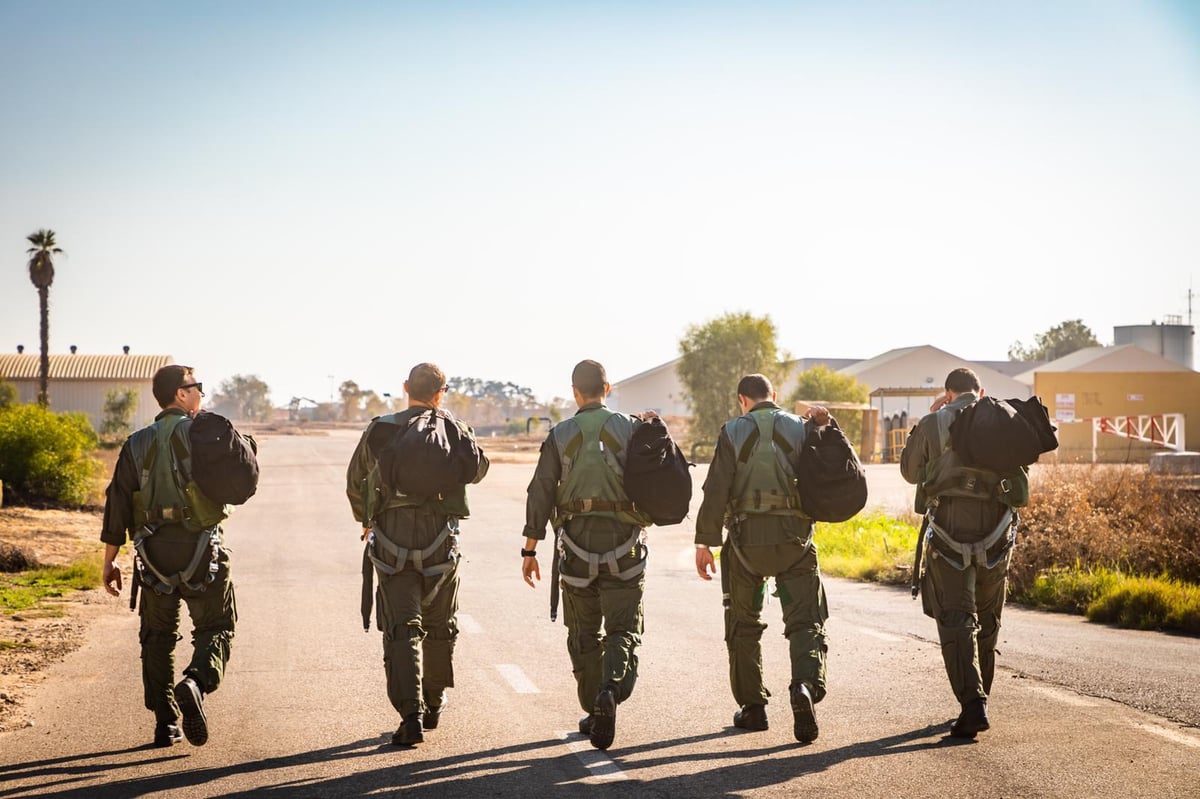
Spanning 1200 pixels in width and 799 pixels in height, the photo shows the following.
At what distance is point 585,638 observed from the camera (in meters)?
6.76

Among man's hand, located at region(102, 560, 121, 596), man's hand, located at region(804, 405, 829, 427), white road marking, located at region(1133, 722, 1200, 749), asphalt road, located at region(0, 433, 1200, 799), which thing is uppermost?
man's hand, located at region(804, 405, 829, 427)

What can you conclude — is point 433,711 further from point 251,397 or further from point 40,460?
point 251,397

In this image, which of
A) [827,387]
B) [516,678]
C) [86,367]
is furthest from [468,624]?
[86,367]

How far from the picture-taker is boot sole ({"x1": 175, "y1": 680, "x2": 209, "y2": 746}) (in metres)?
6.19

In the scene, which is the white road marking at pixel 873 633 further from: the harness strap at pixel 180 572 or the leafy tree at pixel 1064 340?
the leafy tree at pixel 1064 340

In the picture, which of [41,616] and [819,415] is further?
[41,616]

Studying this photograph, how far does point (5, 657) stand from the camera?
30.9ft

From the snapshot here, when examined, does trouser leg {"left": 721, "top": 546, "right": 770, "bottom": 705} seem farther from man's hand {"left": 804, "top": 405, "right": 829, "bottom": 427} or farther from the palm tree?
the palm tree

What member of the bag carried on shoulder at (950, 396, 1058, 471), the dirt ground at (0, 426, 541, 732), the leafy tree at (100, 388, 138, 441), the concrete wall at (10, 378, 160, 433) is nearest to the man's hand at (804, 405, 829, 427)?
the bag carried on shoulder at (950, 396, 1058, 471)

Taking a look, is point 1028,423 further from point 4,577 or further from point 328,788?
point 4,577

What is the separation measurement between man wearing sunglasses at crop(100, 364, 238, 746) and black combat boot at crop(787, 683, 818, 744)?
3196 mm

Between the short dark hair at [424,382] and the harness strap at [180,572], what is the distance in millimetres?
1433

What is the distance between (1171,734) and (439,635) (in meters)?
4.15

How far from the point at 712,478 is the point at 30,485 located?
904 inches
